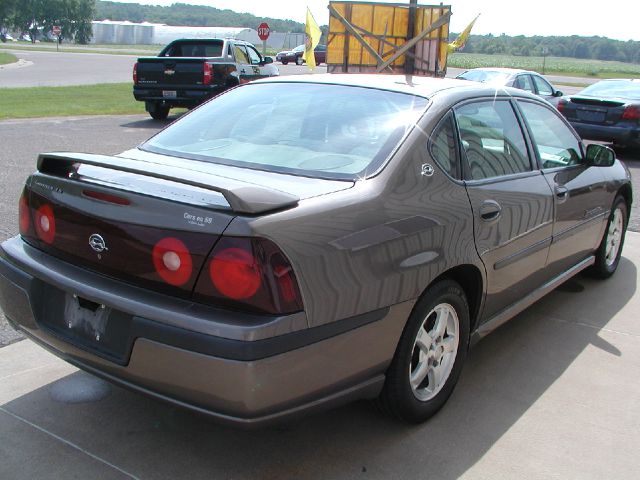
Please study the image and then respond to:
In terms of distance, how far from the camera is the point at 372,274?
2.67 meters

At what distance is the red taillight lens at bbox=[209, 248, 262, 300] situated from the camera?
2.38 m

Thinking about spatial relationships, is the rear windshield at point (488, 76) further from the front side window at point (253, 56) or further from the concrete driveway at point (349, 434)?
the concrete driveway at point (349, 434)

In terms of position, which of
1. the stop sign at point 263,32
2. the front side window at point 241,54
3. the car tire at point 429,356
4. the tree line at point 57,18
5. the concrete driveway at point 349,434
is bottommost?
the concrete driveway at point 349,434

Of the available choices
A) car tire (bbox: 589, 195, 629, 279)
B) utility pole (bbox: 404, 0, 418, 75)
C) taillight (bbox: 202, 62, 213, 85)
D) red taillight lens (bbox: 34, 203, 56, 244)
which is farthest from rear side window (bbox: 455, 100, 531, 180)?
taillight (bbox: 202, 62, 213, 85)

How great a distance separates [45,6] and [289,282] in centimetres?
11916

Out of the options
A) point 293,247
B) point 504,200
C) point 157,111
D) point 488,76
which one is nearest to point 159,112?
point 157,111

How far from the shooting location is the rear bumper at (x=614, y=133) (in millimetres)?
12367

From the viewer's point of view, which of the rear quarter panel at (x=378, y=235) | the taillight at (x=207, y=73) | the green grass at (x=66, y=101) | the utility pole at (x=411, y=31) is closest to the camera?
the rear quarter panel at (x=378, y=235)

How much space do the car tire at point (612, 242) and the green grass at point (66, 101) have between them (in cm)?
1187

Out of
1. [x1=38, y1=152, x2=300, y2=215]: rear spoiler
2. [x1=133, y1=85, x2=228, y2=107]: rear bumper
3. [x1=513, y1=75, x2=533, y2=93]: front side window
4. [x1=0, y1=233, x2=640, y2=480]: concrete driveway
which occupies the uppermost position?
[x1=513, y1=75, x2=533, y2=93]: front side window

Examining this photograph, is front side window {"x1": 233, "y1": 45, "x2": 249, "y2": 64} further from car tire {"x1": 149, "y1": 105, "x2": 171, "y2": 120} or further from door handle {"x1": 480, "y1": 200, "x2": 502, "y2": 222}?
door handle {"x1": 480, "y1": 200, "x2": 502, "y2": 222}

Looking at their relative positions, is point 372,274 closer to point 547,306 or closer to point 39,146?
point 547,306

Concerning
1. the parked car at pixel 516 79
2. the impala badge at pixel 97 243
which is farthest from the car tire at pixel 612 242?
the parked car at pixel 516 79

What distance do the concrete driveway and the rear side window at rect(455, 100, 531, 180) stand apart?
3.66 feet
